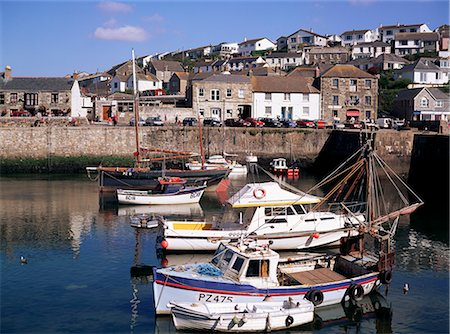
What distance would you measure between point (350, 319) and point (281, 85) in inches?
1791

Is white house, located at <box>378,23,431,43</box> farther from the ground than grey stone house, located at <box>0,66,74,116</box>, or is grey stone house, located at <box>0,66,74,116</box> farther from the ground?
white house, located at <box>378,23,431,43</box>

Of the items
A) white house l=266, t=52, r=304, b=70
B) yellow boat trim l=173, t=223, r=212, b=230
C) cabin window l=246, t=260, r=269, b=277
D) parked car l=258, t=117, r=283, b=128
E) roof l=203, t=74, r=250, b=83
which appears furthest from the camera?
white house l=266, t=52, r=304, b=70

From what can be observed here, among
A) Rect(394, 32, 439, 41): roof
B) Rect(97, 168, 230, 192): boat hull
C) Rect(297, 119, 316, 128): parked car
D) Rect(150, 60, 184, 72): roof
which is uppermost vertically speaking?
Rect(394, 32, 439, 41): roof

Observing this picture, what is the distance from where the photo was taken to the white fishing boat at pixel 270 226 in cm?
2250

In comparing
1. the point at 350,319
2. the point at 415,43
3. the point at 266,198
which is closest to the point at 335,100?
the point at 266,198

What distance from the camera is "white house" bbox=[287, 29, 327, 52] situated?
4685 inches

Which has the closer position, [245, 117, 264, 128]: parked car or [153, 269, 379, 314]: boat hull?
[153, 269, 379, 314]: boat hull

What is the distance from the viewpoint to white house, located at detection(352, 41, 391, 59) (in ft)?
346

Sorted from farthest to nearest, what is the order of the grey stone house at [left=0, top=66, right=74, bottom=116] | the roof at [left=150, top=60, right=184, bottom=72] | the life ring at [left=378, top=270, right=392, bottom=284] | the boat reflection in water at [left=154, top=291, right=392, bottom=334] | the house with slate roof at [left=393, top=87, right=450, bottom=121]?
1. the roof at [left=150, top=60, right=184, bottom=72]
2. the house with slate roof at [left=393, top=87, right=450, bottom=121]
3. the grey stone house at [left=0, top=66, right=74, bottom=116]
4. the life ring at [left=378, top=270, right=392, bottom=284]
5. the boat reflection in water at [left=154, top=291, right=392, bottom=334]

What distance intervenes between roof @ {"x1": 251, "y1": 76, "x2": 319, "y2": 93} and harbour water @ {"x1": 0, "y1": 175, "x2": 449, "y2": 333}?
28489mm

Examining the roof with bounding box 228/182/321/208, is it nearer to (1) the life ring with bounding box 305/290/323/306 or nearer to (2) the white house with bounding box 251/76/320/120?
(1) the life ring with bounding box 305/290/323/306

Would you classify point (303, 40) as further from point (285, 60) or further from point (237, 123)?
point (237, 123)

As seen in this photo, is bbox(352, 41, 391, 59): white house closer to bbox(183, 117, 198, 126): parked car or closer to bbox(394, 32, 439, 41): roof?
bbox(394, 32, 439, 41): roof

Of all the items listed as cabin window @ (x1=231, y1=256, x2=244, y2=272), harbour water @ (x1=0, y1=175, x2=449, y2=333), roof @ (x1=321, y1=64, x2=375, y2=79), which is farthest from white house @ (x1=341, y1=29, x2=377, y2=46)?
cabin window @ (x1=231, y1=256, x2=244, y2=272)
